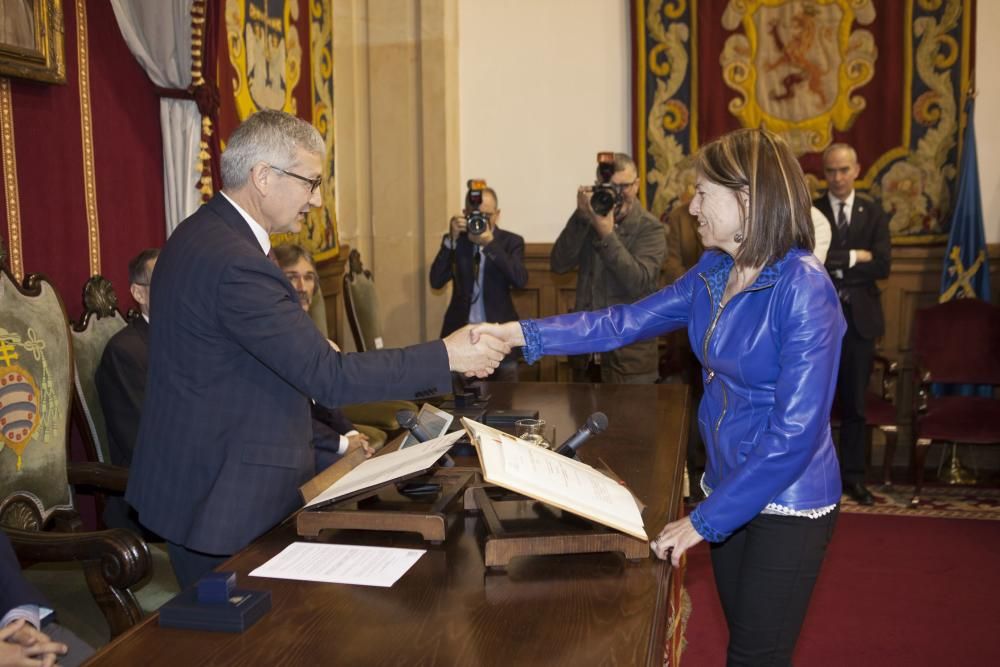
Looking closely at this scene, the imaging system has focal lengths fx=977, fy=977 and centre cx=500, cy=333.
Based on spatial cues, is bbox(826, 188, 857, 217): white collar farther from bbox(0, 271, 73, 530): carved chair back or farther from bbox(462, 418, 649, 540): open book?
bbox(0, 271, 73, 530): carved chair back

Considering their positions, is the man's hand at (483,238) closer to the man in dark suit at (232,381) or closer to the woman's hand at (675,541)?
the man in dark suit at (232,381)

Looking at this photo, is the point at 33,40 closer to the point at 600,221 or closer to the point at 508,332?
the point at 508,332

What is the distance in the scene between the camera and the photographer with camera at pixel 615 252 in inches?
176

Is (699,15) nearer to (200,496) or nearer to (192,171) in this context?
(192,171)

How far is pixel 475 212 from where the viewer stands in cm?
483

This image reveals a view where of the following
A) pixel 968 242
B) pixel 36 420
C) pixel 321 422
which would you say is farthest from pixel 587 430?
pixel 968 242

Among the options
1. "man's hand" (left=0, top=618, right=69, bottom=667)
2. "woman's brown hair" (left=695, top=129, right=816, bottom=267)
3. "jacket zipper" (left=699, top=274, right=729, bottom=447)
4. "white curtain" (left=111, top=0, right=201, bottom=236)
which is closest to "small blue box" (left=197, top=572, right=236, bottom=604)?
"man's hand" (left=0, top=618, right=69, bottom=667)

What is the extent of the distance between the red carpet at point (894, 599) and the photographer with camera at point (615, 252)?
0.95 metres

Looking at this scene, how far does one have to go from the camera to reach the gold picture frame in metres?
3.06

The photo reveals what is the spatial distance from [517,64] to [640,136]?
96 centimetres

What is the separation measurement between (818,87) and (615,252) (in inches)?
97.2

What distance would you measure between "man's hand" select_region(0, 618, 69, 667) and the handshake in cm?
98

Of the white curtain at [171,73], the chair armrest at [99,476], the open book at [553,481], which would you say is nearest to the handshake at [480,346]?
the open book at [553,481]

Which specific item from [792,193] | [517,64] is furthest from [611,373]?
[792,193]
